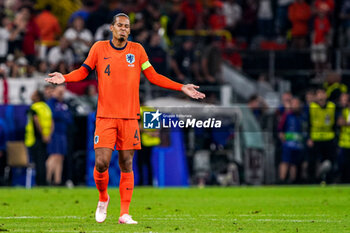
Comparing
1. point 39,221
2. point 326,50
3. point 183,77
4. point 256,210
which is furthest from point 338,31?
point 39,221

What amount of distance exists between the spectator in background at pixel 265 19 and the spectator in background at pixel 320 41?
166cm

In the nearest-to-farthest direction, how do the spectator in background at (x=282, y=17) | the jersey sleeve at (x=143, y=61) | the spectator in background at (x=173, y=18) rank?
the jersey sleeve at (x=143, y=61) → the spectator in background at (x=173, y=18) → the spectator in background at (x=282, y=17)

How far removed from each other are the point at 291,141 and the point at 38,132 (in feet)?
18.6

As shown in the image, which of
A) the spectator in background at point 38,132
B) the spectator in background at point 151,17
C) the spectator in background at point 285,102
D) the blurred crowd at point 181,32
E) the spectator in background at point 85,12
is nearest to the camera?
the spectator in background at point 38,132

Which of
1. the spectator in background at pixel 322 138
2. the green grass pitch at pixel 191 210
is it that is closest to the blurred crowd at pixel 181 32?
the spectator in background at pixel 322 138

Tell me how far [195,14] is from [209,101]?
4319 mm

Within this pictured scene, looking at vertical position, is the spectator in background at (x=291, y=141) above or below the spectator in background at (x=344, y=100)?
below

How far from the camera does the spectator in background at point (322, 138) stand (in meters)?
20.0

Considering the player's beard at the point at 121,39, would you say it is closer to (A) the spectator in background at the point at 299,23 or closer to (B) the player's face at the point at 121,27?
(B) the player's face at the point at 121,27

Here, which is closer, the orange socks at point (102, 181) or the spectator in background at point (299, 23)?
the orange socks at point (102, 181)

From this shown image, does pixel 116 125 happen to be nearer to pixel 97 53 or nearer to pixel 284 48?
pixel 97 53

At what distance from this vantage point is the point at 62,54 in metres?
22.5

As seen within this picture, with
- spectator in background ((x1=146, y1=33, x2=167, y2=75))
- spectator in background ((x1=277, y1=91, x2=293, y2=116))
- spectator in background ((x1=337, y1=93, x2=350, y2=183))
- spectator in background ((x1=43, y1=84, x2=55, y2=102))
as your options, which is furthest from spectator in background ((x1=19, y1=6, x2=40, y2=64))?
spectator in background ((x1=337, y1=93, x2=350, y2=183))

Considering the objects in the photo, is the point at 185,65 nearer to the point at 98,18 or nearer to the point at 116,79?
the point at 98,18
